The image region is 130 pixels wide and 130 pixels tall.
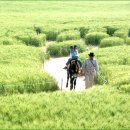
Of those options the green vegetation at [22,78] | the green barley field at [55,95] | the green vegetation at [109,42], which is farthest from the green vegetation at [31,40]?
the green vegetation at [22,78]

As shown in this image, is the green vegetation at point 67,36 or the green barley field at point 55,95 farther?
the green vegetation at point 67,36

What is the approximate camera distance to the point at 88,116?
40.3ft

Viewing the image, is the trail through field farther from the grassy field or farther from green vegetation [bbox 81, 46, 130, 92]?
the grassy field

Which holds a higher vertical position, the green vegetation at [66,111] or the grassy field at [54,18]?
the grassy field at [54,18]

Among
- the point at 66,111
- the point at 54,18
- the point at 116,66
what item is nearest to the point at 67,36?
the point at 116,66

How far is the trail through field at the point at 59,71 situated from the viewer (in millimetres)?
20031

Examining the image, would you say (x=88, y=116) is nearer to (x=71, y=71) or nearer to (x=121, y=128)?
(x=121, y=128)

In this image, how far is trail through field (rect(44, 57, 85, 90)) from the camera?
2003 centimetres

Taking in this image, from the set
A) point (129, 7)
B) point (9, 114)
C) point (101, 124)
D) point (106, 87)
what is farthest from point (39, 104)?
point (129, 7)

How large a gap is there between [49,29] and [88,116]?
2642cm

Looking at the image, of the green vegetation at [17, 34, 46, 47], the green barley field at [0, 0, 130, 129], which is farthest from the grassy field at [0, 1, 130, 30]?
the green barley field at [0, 0, 130, 129]

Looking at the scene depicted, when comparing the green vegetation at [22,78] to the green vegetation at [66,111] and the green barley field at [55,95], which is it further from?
the green vegetation at [66,111]

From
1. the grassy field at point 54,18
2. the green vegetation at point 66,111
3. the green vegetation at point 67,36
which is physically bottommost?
the green vegetation at point 66,111

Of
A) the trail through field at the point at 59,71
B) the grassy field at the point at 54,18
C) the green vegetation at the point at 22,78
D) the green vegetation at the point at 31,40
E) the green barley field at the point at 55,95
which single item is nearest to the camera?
the green barley field at the point at 55,95
